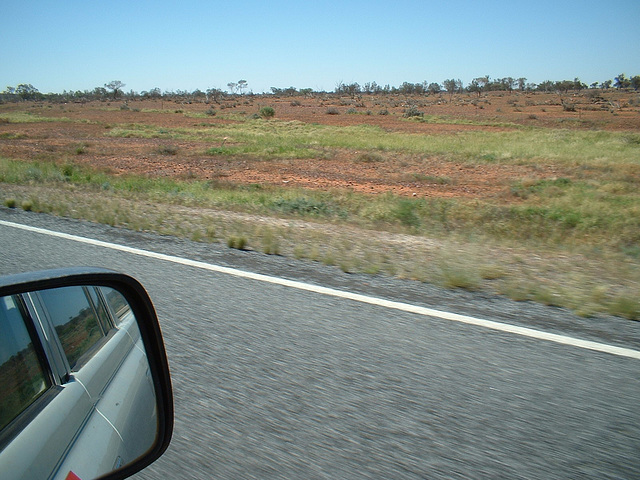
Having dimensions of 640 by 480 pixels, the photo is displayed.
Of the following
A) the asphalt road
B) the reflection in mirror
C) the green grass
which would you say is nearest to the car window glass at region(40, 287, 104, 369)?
the reflection in mirror

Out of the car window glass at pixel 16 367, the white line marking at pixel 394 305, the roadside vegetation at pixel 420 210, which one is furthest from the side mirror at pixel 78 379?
the roadside vegetation at pixel 420 210

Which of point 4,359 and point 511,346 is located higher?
point 4,359

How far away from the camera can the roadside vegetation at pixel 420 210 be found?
6.05 metres

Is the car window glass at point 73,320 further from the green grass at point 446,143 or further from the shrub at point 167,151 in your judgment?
the shrub at point 167,151

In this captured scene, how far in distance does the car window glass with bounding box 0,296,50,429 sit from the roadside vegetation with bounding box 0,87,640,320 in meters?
4.59

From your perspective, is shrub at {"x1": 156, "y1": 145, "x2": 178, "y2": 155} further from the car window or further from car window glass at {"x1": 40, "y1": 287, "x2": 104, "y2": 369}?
car window glass at {"x1": 40, "y1": 287, "x2": 104, "y2": 369}

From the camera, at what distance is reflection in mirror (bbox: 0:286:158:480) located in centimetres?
133

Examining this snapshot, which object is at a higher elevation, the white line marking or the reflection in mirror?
the reflection in mirror

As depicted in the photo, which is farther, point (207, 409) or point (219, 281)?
point (219, 281)

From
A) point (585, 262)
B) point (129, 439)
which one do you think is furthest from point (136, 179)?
point (129, 439)

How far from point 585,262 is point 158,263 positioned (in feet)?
17.8

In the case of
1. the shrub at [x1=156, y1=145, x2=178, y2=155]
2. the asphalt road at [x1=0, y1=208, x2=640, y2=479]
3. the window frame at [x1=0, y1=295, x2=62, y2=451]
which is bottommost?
the asphalt road at [x1=0, y1=208, x2=640, y2=479]

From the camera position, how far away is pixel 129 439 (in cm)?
168

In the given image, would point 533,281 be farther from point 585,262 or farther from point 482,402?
point 482,402
